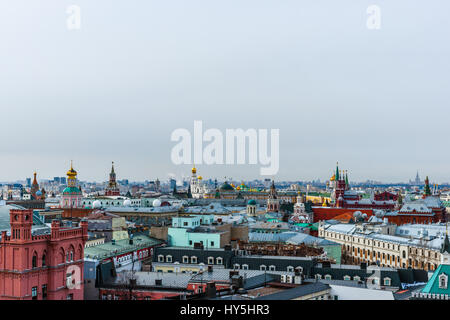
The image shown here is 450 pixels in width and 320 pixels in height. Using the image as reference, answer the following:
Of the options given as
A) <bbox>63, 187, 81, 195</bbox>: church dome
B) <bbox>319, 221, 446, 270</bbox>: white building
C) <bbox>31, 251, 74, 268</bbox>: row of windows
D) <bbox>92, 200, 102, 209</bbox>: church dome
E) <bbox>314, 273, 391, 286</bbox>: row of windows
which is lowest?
<bbox>319, 221, 446, 270</bbox>: white building

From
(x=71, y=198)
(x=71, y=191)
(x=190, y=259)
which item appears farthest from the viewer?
(x=71, y=191)

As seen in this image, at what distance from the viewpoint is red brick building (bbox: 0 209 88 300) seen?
22.5 meters

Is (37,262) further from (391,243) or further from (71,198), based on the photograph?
(71,198)

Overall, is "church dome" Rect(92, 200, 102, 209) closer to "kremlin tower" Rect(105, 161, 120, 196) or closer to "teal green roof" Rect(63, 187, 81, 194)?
"teal green roof" Rect(63, 187, 81, 194)

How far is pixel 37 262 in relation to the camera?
922 inches

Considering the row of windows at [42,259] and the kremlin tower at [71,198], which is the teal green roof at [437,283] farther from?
the kremlin tower at [71,198]

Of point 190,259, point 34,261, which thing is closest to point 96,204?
point 190,259

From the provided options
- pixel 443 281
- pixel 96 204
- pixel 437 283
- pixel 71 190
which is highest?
pixel 71 190

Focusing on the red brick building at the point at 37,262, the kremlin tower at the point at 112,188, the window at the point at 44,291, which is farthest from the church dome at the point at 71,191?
the window at the point at 44,291

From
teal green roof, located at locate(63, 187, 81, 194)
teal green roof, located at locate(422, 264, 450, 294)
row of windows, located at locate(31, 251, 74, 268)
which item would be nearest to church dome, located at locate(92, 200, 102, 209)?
teal green roof, located at locate(63, 187, 81, 194)

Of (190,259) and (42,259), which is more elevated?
(42,259)
